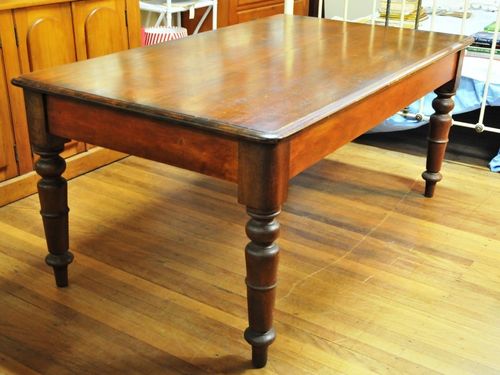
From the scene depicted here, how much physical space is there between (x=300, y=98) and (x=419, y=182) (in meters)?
1.31

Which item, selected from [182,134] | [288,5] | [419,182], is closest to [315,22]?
[288,5]

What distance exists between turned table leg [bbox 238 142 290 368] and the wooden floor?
154mm

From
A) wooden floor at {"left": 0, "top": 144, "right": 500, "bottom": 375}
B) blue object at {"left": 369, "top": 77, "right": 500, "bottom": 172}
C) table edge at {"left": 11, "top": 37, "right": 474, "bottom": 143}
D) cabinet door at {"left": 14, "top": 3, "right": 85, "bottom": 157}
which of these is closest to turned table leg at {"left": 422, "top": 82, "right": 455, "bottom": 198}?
wooden floor at {"left": 0, "top": 144, "right": 500, "bottom": 375}

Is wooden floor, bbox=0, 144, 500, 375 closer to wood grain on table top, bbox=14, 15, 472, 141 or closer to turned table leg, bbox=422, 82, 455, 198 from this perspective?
turned table leg, bbox=422, 82, 455, 198

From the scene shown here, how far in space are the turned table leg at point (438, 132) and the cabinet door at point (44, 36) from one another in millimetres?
1410

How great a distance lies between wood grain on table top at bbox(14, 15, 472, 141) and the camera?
4.65 ft

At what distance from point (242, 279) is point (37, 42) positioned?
1170mm

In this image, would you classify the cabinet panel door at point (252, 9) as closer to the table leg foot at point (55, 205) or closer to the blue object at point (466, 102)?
the blue object at point (466, 102)

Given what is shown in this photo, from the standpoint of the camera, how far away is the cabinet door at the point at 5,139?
2312 millimetres

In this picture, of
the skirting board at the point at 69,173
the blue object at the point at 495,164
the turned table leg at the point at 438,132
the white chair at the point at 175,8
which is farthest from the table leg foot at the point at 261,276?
the white chair at the point at 175,8

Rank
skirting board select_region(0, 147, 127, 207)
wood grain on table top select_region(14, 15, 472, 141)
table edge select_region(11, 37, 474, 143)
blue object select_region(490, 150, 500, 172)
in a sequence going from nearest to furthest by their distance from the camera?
table edge select_region(11, 37, 474, 143) → wood grain on table top select_region(14, 15, 472, 141) → skirting board select_region(0, 147, 127, 207) → blue object select_region(490, 150, 500, 172)

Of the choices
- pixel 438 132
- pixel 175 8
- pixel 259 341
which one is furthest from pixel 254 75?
pixel 175 8

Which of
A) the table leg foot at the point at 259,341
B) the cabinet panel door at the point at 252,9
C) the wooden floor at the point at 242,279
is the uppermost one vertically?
the cabinet panel door at the point at 252,9

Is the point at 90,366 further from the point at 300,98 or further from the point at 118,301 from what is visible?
the point at 300,98
